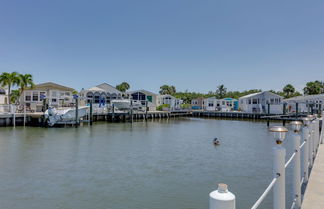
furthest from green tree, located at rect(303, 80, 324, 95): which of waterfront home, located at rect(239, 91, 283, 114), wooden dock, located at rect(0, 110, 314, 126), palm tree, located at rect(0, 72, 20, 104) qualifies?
palm tree, located at rect(0, 72, 20, 104)

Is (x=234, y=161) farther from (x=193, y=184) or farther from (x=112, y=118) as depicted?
(x=112, y=118)

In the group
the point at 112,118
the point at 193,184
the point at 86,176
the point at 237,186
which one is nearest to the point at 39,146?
the point at 86,176

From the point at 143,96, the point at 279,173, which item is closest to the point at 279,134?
the point at 279,173

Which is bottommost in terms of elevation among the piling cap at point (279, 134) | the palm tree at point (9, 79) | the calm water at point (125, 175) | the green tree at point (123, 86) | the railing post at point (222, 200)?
the calm water at point (125, 175)

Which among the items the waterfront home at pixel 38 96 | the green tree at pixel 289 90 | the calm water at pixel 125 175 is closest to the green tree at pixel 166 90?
the green tree at pixel 289 90

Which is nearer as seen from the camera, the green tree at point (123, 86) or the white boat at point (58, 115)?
the white boat at point (58, 115)

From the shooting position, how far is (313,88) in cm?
6544

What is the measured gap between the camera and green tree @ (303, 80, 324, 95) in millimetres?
64494

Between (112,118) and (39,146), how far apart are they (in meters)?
22.7

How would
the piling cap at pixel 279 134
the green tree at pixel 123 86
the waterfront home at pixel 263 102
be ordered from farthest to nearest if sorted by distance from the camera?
the green tree at pixel 123 86, the waterfront home at pixel 263 102, the piling cap at pixel 279 134

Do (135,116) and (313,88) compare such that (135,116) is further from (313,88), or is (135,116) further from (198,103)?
(313,88)

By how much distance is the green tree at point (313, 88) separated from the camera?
212 feet

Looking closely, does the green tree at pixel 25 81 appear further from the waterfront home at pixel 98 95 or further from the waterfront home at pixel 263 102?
the waterfront home at pixel 263 102

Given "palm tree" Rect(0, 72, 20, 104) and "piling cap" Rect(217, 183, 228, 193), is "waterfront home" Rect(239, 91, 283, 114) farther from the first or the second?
"piling cap" Rect(217, 183, 228, 193)
